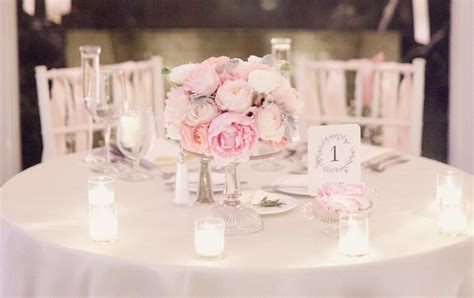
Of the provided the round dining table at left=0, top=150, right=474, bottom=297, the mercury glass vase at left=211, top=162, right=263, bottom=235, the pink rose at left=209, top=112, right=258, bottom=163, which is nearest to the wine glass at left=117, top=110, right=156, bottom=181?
the round dining table at left=0, top=150, right=474, bottom=297

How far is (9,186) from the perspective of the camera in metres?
2.46

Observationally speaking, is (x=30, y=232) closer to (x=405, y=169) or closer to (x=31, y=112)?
(x=405, y=169)

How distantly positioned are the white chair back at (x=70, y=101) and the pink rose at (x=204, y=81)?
1292 mm

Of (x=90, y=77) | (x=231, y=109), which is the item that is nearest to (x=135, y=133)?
(x=90, y=77)

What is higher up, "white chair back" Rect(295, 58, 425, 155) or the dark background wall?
the dark background wall

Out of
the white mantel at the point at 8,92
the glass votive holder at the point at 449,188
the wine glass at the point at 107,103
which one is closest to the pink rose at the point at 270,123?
the glass votive holder at the point at 449,188

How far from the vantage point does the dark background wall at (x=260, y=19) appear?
14.1ft

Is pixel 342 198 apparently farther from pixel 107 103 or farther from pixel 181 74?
pixel 107 103

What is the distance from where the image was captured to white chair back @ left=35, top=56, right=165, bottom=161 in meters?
3.31

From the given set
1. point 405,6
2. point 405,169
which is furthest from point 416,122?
point 405,6

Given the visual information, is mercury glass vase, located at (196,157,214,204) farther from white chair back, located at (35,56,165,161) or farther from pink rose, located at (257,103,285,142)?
white chair back, located at (35,56,165,161)

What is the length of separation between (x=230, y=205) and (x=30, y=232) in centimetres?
47

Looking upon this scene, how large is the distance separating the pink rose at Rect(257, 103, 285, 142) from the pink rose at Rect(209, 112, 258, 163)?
20mm

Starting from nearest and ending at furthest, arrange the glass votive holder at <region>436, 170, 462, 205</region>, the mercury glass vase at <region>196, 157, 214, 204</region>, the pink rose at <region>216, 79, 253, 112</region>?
the pink rose at <region>216, 79, 253, 112</region> < the glass votive holder at <region>436, 170, 462, 205</region> < the mercury glass vase at <region>196, 157, 214, 204</region>
